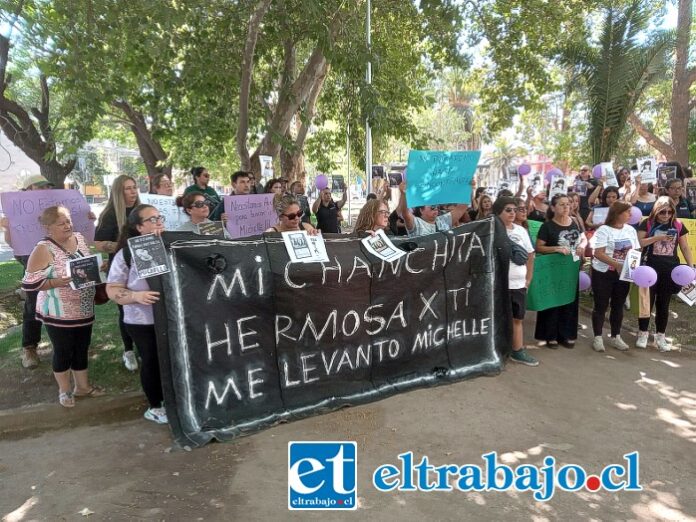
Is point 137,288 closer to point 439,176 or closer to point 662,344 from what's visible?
point 439,176

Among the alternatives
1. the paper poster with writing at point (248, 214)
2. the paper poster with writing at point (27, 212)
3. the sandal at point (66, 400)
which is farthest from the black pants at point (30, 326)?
the paper poster with writing at point (248, 214)

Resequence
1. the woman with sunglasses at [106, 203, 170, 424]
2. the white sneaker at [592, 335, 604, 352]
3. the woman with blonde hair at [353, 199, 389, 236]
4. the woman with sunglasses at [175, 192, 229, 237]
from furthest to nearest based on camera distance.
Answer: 1. the white sneaker at [592, 335, 604, 352]
2. the woman with blonde hair at [353, 199, 389, 236]
3. the woman with sunglasses at [175, 192, 229, 237]
4. the woman with sunglasses at [106, 203, 170, 424]

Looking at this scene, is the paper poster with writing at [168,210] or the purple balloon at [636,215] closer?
the paper poster with writing at [168,210]

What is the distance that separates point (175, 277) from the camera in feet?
12.3

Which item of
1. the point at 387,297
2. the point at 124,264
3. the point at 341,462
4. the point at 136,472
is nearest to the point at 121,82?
the point at 124,264

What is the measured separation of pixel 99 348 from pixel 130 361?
0.76m

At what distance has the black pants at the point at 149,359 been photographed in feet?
12.8

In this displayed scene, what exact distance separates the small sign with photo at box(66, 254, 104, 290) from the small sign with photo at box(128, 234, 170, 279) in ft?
1.85

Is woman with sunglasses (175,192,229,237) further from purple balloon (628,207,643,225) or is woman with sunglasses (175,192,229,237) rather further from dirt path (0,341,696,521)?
purple balloon (628,207,643,225)

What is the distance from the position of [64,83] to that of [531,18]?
331 inches

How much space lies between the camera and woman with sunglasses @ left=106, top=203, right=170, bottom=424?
3.65 m

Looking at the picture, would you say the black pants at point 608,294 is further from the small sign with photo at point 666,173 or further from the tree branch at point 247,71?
the tree branch at point 247,71

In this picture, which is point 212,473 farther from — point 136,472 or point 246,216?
point 246,216

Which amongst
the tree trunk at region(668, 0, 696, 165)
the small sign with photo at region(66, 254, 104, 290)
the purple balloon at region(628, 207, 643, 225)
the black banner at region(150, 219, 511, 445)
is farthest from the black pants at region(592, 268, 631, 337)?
the tree trunk at region(668, 0, 696, 165)
